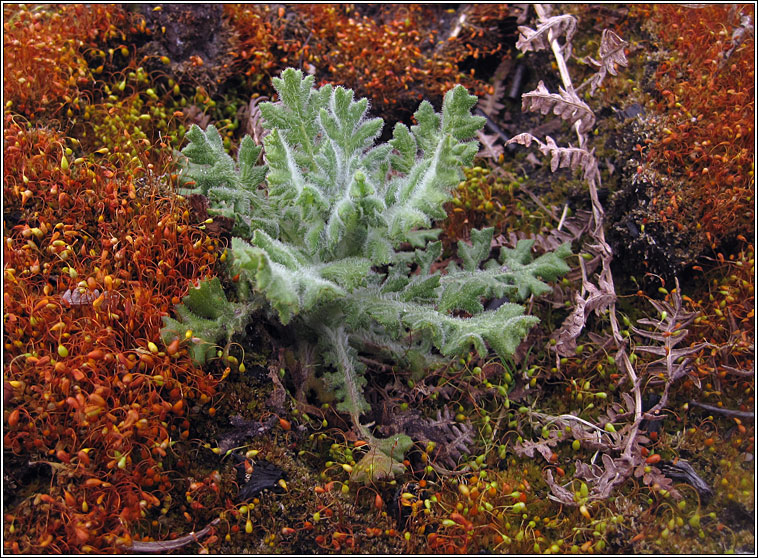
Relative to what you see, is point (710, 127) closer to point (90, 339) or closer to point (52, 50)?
point (90, 339)

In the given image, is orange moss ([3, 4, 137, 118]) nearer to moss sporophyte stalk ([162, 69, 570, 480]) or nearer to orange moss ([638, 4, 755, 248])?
moss sporophyte stalk ([162, 69, 570, 480])

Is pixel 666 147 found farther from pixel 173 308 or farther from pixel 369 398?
pixel 173 308

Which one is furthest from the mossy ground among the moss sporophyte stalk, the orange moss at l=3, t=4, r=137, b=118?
the moss sporophyte stalk

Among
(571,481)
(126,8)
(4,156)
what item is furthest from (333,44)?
(571,481)

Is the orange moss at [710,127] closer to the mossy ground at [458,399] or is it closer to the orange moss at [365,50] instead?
the mossy ground at [458,399]

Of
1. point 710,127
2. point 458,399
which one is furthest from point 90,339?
point 710,127

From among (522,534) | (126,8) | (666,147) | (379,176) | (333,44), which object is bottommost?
(522,534)
